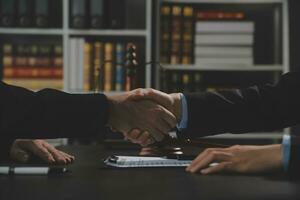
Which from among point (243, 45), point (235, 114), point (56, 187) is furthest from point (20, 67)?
point (56, 187)

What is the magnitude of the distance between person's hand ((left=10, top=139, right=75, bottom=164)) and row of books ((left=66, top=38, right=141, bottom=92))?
1.80 meters

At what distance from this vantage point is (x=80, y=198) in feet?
2.70

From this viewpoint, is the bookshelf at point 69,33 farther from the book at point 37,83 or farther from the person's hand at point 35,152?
the person's hand at point 35,152

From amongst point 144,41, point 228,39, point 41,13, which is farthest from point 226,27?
point 41,13

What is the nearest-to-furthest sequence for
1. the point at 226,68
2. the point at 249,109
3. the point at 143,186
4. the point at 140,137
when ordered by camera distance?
the point at 143,186, the point at 249,109, the point at 140,137, the point at 226,68

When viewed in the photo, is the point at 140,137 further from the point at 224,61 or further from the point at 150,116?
the point at 224,61

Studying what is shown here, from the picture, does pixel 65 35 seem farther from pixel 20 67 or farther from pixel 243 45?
pixel 243 45

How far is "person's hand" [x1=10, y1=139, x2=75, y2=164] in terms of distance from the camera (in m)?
1.28

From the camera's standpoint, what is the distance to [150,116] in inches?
66.0

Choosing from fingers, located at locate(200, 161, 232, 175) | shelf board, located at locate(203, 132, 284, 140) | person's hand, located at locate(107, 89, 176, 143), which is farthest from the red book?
fingers, located at locate(200, 161, 232, 175)

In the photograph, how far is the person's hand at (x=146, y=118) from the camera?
161 cm

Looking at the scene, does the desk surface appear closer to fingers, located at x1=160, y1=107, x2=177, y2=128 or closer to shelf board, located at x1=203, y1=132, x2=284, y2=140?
fingers, located at x1=160, y1=107, x2=177, y2=128

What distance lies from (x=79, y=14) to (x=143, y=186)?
7.62ft

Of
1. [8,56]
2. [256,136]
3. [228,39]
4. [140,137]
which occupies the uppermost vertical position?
[228,39]
